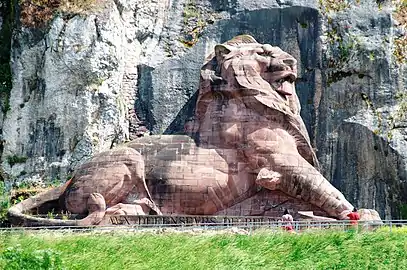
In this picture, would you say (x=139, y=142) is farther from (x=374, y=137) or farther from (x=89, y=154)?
(x=374, y=137)

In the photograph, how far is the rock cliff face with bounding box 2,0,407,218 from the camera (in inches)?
800

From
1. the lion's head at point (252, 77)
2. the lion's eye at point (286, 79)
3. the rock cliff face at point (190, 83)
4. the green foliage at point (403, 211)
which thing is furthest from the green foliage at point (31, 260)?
the green foliage at point (403, 211)

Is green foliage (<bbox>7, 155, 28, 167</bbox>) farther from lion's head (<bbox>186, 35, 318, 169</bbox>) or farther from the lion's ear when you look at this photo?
the lion's ear

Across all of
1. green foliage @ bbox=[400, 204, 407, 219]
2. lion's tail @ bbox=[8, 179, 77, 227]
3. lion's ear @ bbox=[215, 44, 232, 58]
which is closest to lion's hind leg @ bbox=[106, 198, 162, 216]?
lion's tail @ bbox=[8, 179, 77, 227]

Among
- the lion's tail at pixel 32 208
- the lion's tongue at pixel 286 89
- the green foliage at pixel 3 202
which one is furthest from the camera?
the green foliage at pixel 3 202

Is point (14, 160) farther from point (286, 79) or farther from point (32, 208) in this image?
point (286, 79)

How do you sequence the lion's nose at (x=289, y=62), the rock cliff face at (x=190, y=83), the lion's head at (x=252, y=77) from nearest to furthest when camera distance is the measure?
the lion's head at (x=252, y=77)
the lion's nose at (x=289, y=62)
the rock cliff face at (x=190, y=83)

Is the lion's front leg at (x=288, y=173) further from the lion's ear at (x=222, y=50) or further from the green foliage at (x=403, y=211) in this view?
the green foliage at (x=403, y=211)

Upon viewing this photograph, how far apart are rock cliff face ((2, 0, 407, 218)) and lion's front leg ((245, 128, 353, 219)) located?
294 centimetres

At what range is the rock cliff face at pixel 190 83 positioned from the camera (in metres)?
20.3

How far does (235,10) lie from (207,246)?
10.2 metres

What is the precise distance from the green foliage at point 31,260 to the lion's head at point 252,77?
8.17 meters

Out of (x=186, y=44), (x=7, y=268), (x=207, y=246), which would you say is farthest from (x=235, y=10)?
(x=7, y=268)

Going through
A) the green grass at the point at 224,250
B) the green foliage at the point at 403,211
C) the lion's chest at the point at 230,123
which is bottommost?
the green grass at the point at 224,250
